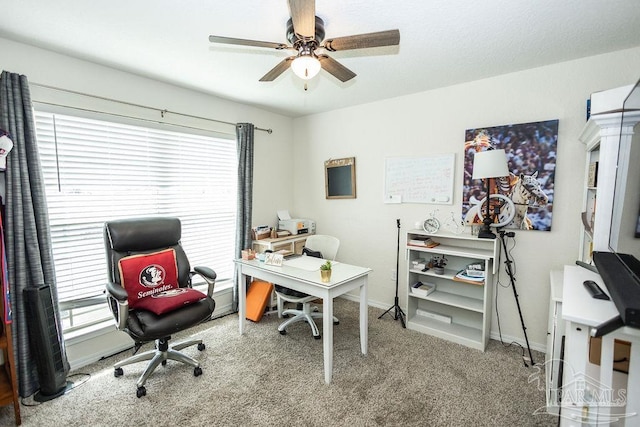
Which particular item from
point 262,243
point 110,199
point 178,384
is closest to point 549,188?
point 262,243

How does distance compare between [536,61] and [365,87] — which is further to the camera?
[365,87]

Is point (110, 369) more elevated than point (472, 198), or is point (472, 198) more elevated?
point (472, 198)

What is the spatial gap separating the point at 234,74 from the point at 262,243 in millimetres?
1809

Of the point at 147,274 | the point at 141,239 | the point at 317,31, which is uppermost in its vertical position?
the point at 317,31

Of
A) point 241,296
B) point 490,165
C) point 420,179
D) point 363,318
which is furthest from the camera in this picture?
point 420,179

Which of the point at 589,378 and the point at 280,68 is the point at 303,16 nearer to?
the point at 280,68

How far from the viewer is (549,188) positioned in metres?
2.35

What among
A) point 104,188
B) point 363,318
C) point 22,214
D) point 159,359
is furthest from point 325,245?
point 22,214

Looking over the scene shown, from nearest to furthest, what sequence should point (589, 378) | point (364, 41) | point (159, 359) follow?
point (589, 378), point (364, 41), point (159, 359)

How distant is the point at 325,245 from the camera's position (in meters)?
3.23

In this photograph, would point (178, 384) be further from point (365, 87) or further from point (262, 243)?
point (365, 87)

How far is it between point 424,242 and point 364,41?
1.98 m

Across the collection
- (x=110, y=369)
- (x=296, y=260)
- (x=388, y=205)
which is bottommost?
(x=110, y=369)

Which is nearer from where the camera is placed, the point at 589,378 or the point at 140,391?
the point at 589,378
